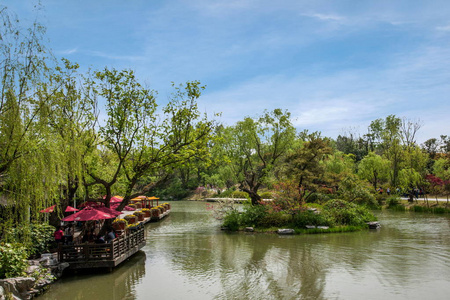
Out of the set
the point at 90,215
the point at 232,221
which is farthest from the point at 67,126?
the point at 232,221

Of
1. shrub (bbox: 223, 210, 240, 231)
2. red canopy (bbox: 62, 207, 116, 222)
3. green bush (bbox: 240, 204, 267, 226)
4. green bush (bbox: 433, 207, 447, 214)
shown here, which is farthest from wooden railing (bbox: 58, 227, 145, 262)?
green bush (bbox: 433, 207, 447, 214)

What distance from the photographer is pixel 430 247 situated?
17.5 meters

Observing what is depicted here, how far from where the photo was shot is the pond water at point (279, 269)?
11.4 metres

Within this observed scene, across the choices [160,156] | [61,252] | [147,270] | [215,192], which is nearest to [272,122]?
[160,156]

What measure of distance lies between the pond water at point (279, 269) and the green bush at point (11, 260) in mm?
1515

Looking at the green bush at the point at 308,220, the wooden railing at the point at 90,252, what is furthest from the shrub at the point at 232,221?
the wooden railing at the point at 90,252

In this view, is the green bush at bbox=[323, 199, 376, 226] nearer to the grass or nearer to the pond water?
the pond water

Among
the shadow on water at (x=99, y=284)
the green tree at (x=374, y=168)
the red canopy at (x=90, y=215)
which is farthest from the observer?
the green tree at (x=374, y=168)

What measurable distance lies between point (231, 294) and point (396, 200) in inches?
1198

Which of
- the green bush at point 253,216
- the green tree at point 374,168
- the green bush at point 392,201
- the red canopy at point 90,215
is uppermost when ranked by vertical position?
the green tree at point 374,168

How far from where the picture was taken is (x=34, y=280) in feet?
36.0

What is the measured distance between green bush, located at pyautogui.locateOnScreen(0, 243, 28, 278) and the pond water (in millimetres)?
1515

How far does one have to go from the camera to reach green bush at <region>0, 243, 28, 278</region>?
1024cm

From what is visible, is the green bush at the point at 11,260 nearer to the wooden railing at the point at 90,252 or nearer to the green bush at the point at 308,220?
the wooden railing at the point at 90,252
